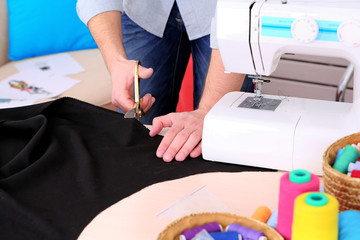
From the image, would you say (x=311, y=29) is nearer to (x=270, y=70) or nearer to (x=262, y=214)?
(x=270, y=70)

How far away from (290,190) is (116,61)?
920 mm

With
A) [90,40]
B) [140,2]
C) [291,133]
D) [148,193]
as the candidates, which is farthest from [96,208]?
[90,40]

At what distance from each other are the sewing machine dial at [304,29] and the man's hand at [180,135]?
14.9 inches

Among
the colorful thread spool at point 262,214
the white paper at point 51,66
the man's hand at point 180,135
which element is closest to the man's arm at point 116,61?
the man's hand at point 180,135

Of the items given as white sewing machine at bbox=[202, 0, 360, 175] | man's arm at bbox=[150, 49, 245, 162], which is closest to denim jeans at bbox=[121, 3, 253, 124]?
man's arm at bbox=[150, 49, 245, 162]

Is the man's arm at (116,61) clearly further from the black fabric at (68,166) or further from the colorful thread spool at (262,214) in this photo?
the colorful thread spool at (262,214)

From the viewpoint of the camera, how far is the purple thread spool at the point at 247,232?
2.74 feet

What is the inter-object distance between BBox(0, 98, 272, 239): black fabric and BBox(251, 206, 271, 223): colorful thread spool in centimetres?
26

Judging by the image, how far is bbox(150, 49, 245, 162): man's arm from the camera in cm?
131

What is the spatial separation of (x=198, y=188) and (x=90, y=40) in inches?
84.4

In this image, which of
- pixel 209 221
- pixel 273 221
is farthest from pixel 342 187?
pixel 209 221

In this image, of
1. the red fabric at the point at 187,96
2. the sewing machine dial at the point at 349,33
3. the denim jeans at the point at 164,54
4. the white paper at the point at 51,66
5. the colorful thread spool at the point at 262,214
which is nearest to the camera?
the colorful thread spool at the point at 262,214

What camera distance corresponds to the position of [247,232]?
0.84 m

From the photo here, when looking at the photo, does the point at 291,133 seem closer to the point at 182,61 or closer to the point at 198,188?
the point at 198,188
